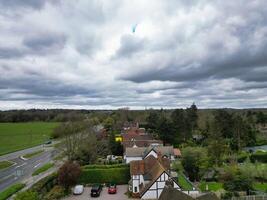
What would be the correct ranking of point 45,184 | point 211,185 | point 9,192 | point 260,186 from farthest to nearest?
point 211,185, point 260,186, point 45,184, point 9,192

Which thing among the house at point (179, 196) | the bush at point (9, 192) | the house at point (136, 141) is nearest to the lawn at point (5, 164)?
the bush at point (9, 192)

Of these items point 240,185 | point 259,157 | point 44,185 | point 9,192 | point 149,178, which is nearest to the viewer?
point 9,192

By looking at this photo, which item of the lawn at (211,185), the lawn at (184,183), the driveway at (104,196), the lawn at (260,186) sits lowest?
the driveway at (104,196)

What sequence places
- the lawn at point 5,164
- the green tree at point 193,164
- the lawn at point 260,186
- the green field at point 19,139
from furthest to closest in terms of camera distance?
the green field at point 19,139, the lawn at point 5,164, the green tree at point 193,164, the lawn at point 260,186

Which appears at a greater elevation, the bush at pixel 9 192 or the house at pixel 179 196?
the house at pixel 179 196

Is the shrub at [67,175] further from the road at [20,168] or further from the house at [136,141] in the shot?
the house at [136,141]

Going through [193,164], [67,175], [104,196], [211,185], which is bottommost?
[104,196]

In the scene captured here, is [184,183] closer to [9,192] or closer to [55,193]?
[55,193]

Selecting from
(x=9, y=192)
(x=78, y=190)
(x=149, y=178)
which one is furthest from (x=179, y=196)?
(x=9, y=192)
